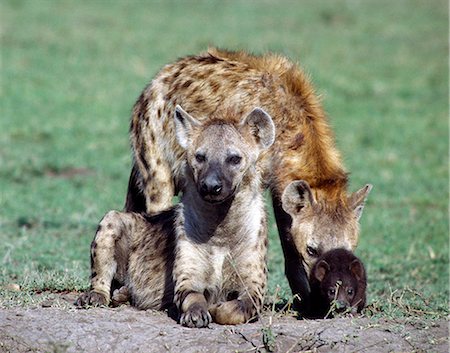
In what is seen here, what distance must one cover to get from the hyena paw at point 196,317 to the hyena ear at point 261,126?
971 mm

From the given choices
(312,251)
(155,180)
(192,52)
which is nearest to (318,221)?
(312,251)

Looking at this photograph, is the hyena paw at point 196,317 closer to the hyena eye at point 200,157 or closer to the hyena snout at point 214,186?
the hyena snout at point 214,186

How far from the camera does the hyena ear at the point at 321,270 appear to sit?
4871mm

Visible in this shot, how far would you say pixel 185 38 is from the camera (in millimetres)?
16594

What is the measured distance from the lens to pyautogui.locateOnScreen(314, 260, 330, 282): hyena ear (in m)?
4.87

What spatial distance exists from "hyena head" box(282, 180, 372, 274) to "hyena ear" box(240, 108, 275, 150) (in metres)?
0.26

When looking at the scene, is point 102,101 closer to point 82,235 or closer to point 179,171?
point 82,235

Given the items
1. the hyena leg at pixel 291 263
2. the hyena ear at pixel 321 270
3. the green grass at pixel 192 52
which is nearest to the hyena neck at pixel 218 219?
the hyena leg at pixel 291 263

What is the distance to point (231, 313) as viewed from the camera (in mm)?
4801

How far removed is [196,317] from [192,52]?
1113cm

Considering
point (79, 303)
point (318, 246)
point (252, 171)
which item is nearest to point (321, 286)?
point (318, 246)

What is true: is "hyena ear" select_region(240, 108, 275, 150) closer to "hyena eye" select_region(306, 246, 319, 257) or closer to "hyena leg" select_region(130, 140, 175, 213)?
"hyena eye" select_region(306, 246, 319, 257)

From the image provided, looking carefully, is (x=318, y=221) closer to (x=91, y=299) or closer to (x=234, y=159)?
(x=234, y=159)

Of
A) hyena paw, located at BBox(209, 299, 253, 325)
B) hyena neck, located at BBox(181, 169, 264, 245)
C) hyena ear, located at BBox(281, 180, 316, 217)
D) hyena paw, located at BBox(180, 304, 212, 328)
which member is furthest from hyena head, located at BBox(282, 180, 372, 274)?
hyena paw, located at BBox(180, 304, 212, 328)
